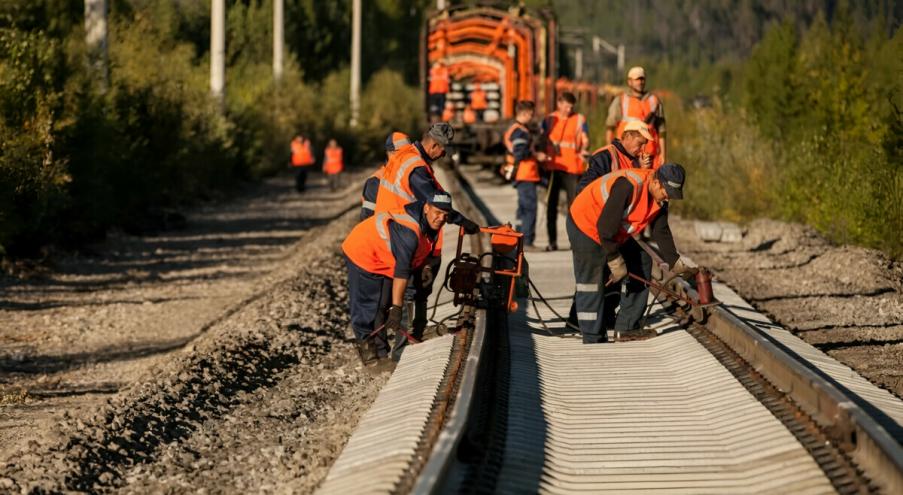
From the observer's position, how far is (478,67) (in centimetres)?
3394

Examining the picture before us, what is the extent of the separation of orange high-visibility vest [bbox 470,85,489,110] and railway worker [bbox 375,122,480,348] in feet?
77.7

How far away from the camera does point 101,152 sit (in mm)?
21312

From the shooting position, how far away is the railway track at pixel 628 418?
22.0 feet

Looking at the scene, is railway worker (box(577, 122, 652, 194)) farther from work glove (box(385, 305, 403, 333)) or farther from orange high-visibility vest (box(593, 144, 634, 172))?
work glove (box(385, 305, 403, 333))

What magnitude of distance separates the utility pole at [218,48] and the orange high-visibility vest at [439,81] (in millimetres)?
5133

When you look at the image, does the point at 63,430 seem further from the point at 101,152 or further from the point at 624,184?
the point at 101,152

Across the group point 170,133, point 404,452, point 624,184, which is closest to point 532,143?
point 624,184

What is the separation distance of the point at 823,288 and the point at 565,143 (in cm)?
324

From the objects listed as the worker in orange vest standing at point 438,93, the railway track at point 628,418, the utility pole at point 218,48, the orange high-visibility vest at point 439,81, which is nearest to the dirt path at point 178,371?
the railway track at point 628,418

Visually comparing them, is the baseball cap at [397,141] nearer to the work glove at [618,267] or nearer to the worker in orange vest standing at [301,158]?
the work glove at [618,267]

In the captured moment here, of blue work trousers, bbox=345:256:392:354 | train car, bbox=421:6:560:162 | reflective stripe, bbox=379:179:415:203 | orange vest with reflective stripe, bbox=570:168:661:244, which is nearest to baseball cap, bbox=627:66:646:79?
orange vest with reflective stripe, bbox=570:168:661:244

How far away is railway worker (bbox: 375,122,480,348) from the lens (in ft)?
32.7

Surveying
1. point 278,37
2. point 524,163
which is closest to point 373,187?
point 524,163

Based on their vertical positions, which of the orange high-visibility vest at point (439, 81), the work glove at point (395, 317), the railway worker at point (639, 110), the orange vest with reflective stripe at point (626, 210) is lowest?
the work glove at point (395, 317)
